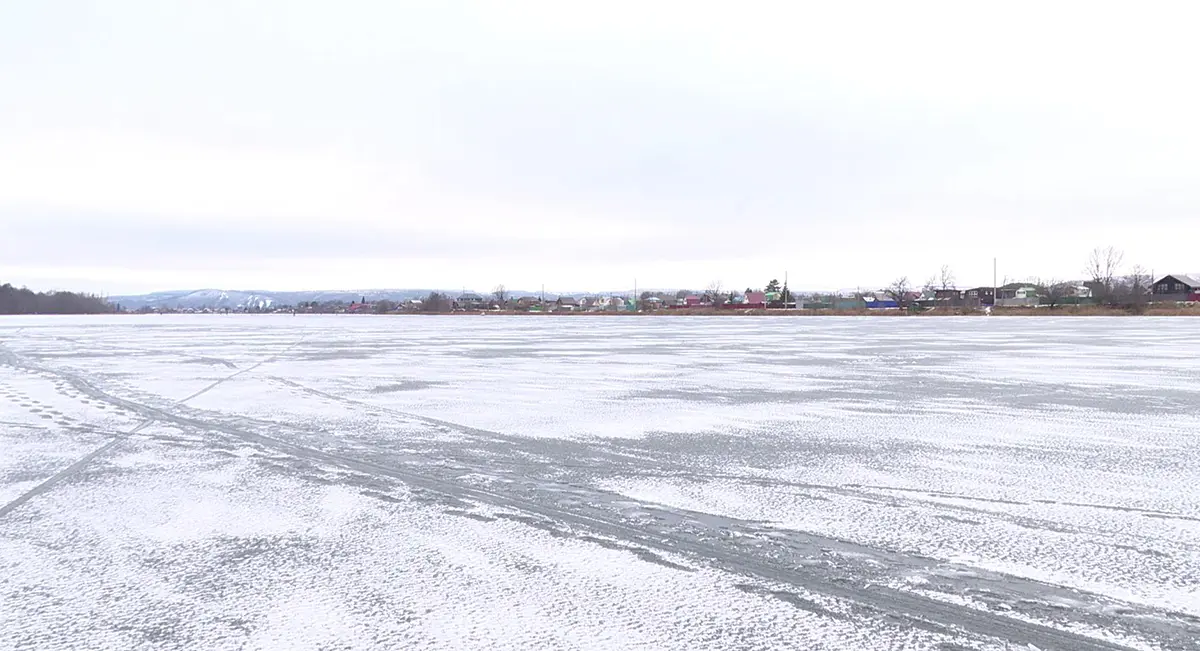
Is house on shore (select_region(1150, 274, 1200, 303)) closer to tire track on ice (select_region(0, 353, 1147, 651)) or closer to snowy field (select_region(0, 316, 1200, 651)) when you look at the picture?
snowy field (select_region(0, 316, 1200, 651))

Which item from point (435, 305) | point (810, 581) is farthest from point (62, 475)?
point (435, 305)

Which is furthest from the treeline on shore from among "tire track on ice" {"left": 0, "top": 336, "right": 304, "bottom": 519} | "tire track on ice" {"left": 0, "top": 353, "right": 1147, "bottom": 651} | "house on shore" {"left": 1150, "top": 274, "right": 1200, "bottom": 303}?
"house on shore" {"left": 1150, "top": 274, "right": 1200, "bottom": 303}

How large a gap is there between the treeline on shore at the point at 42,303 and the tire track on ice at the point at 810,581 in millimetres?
142318

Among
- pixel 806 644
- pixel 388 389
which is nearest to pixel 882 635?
pixel 806 644

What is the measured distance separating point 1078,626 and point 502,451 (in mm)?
4178

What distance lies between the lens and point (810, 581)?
320 cm

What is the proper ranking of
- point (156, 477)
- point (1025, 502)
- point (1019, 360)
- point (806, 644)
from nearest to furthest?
point (806, 644), point (1025, 502), point (156, 477), point (1019, 360)

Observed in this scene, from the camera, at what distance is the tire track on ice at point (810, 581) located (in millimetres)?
2680

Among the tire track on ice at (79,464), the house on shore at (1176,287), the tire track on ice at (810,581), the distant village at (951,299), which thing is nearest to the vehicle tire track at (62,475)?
the tire track on ice at (79,464)

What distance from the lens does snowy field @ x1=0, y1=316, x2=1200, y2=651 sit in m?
2.81

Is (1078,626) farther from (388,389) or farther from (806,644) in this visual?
(388,389)

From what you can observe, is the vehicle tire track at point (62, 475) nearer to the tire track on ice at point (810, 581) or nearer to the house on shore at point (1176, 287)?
the tire track on ice at point (810, 581)

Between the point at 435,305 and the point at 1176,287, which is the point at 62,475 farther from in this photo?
the point at 435,305

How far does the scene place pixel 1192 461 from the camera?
214 inches
